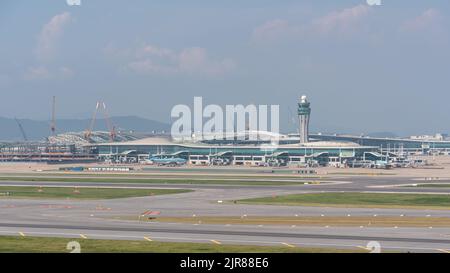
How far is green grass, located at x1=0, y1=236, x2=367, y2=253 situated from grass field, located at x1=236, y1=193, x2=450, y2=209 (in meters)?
32.6

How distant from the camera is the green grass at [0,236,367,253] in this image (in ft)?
132

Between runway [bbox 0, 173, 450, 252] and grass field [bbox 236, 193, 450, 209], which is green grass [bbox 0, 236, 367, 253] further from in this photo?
grass field [bbox 236, 193, 450, 209]

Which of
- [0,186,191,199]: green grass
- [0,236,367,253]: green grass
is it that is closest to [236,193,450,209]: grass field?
[0,186,191,199]: green grass

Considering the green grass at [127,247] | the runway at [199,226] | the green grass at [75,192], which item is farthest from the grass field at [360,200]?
the green grass at [127,247]

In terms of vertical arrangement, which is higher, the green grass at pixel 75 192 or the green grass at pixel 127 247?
the green grass at pixel 75 192

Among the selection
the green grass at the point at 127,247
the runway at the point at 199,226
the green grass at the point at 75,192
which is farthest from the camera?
the green grass at the point at 75,192

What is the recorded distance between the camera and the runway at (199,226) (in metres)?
45.4

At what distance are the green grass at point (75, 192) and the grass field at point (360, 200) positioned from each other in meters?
16.0

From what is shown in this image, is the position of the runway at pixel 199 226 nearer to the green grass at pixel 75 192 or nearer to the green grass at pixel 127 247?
the green grass at pixel 127 247

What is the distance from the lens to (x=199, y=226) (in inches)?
2119

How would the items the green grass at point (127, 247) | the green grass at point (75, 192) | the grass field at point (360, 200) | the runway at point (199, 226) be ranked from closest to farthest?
the green grass at point (127, 247)
the runway at point (199, 226)
the grass field at point (360, 200)
the green grass at point (75, 192)

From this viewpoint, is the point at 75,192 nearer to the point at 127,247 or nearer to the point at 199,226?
the point at 199,226
